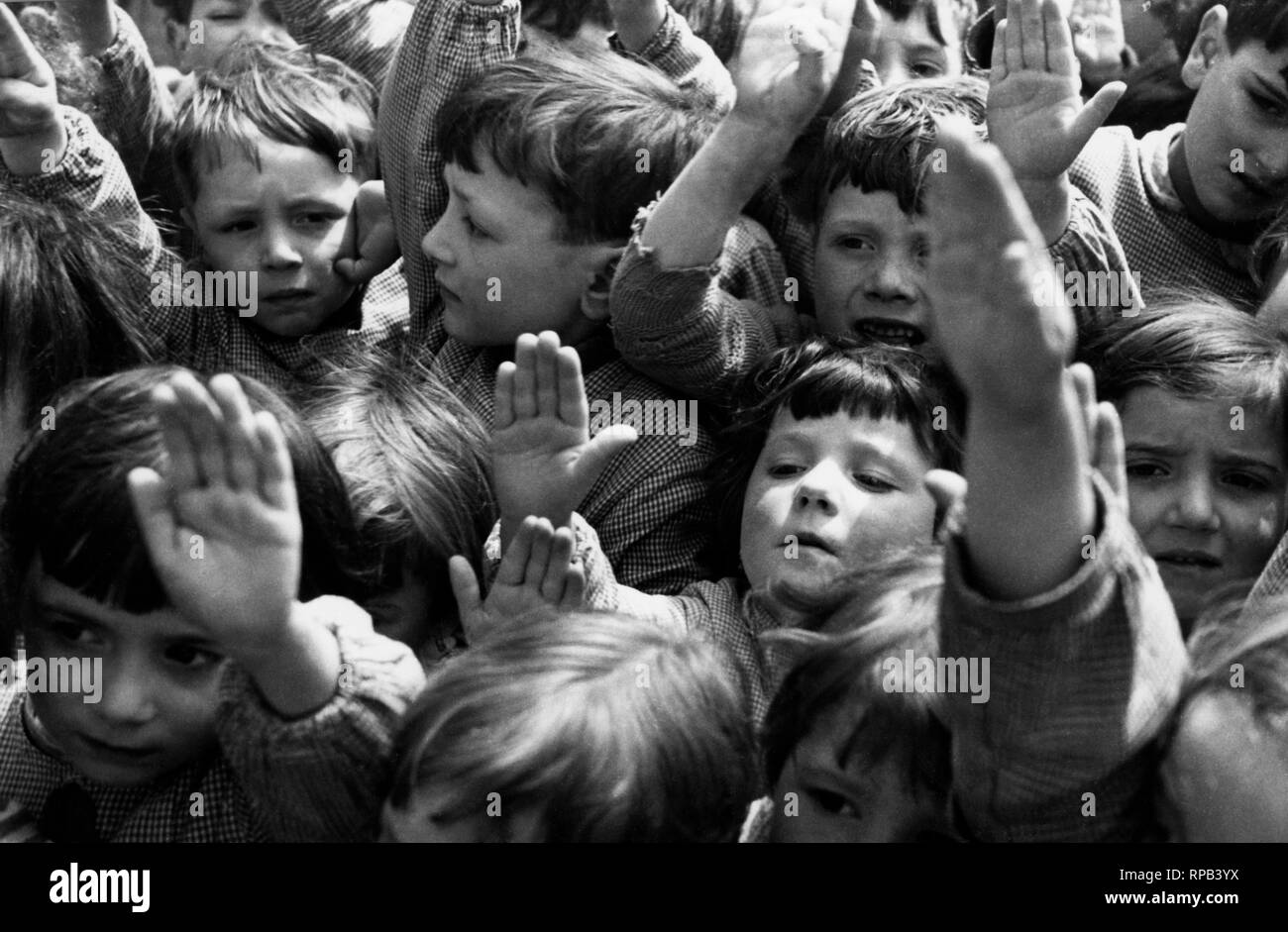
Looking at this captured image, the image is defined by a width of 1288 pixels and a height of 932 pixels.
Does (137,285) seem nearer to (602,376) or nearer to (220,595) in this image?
(602,376)

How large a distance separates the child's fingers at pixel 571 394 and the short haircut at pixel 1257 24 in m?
1.01

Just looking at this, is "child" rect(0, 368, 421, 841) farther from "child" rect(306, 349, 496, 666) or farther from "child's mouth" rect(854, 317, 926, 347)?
"child's mouth" rect(854, 317, 926, 347)

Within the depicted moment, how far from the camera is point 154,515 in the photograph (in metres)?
1.36

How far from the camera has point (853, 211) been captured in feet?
7.30

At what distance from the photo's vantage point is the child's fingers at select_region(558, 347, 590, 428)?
5.72ft

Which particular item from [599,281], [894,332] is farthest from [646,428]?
[894,332]

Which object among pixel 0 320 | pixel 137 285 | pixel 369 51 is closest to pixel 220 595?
pixel 0 320

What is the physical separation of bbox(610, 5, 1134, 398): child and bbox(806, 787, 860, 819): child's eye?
2.27ft

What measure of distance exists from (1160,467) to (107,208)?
4.47 feet

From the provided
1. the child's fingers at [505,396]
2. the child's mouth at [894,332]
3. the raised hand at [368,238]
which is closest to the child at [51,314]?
the raised hand at [368,238]

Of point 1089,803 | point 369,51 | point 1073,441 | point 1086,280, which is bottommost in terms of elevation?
point 1089,803

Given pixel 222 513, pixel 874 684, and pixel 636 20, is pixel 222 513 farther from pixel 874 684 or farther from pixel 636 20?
pixel 636 20

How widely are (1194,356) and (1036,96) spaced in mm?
337

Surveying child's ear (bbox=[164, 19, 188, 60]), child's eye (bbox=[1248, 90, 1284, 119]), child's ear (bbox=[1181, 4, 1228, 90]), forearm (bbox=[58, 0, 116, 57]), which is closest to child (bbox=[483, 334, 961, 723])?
child's eye (bbox=[1248, 90, 1284, 119])
